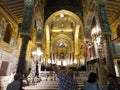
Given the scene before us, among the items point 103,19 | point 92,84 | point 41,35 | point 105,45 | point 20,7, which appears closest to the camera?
point 92,84

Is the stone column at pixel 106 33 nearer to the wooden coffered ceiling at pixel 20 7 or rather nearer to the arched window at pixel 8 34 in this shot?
the wooden coffered ceiling at pixel 20 7

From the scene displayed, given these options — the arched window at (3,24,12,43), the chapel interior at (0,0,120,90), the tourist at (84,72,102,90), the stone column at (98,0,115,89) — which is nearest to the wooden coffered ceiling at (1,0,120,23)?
the chapel interior at (0,0,120,90)

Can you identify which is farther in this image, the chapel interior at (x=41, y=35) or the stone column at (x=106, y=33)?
the chapel interior at (x=41, y=35)

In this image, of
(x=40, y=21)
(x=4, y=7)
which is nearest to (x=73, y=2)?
(x=40, y=21)

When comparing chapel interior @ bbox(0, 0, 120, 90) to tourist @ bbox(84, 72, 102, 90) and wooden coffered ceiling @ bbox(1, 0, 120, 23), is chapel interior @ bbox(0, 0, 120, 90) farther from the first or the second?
tourist @ bbox(84, 72, 102, 90)

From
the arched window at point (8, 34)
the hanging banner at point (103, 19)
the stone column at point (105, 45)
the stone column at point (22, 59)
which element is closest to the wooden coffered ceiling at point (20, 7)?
the arched window at point (8, 34)

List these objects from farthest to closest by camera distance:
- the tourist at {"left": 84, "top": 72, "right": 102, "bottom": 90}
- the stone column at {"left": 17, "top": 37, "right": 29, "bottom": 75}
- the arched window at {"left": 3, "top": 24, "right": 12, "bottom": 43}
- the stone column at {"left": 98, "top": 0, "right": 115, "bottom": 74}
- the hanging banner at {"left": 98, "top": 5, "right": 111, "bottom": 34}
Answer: the arched window at {"left": 3, "top": 24, "right": 12, "bottom": 43}, the hanging banner at {"left": 98, "top": 5, "right": 111, "bottom": 34}, the stone column at {"left": 17, "top": 37, "right": 29, "bottom": 75}, the stone column at {"left": 98, "top": 0, "right": 115, "bottom": 74}, the tourist at {"left": 84, "top": 72, "right": 102, "bottom": 90}

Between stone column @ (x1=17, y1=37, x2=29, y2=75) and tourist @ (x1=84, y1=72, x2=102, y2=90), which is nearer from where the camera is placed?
tourist @ (x1=84, y1=72, x2=102, y2=90)

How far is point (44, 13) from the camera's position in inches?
651

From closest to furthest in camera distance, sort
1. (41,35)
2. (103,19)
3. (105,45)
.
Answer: (105,45)
(103,19)
(41,35)

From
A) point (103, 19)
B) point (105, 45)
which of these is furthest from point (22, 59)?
point (103, 19)

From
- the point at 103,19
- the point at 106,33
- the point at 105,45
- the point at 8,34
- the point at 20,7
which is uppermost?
the point at 20,7

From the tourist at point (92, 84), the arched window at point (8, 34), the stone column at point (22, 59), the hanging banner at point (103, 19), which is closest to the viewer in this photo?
the tourist at point (92, 84)

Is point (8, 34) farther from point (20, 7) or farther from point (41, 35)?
point (41, 35)
